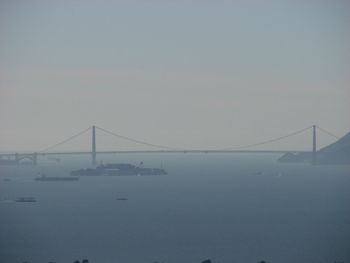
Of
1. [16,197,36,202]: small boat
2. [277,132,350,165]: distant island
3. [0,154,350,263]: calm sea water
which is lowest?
[0,154,350,263]: calm sea water

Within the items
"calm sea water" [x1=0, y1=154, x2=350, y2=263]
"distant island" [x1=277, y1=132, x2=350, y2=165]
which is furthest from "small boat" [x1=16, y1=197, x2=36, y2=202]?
"distant island" [x1=277, y1=132, x2=350, y2=165]

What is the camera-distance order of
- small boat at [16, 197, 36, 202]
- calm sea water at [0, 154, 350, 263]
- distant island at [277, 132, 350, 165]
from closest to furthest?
calm sea water at [0, 154, 350, 263], small boat at [16, 197, 36, 202], distant island at [277, 132, 350, 165]

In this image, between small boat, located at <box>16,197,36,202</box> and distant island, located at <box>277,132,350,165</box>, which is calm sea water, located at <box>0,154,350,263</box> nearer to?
small boat, located at <box>16,197,36,202</box>

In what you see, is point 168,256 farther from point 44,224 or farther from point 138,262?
point 44,224

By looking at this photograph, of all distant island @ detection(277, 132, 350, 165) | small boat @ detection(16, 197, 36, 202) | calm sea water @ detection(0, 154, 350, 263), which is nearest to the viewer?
calm sea water @ detection(0, 154, 350, 263)

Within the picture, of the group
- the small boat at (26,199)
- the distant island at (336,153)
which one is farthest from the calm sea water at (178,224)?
the distant island at (336,153)

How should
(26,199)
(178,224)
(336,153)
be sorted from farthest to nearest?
1. (336,153)
2. (26,199)
3. (178,224)

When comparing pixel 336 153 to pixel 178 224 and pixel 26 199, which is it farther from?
pixel 178 224

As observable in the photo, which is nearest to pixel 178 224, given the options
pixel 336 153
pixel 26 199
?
pixel 26 199
